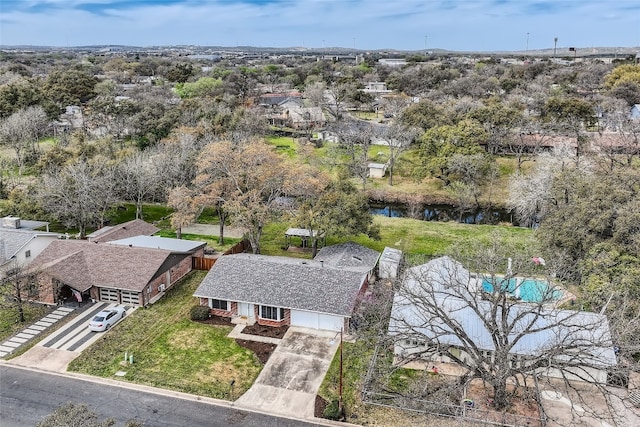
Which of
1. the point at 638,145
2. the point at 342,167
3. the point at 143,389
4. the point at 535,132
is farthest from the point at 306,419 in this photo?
the point at 535,132

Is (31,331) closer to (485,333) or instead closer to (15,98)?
(485,333)

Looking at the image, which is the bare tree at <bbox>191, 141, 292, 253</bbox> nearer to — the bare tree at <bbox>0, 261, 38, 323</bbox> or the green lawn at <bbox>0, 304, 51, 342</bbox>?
the bare tree at <bbox>0, 261, 38, 323</bbox>

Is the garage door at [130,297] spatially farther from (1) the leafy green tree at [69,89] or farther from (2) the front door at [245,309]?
(1) the leafy green tree at [69,89]

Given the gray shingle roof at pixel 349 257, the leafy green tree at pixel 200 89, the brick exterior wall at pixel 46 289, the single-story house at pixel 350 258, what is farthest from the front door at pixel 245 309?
the leafy green tree at pixel 200 89

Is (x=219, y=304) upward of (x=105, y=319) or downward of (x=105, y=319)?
upward

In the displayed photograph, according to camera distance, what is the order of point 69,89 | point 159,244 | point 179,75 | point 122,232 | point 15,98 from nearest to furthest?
point 159,244, point 122,232, point 15,98, point 69,89, point 179,75

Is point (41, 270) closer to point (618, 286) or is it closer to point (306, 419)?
point (306, 419)

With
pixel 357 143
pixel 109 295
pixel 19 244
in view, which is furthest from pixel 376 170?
pixel 19 244

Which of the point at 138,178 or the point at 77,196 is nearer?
the point at 77,196

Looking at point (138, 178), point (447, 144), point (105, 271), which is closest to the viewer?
point (105, 271)
